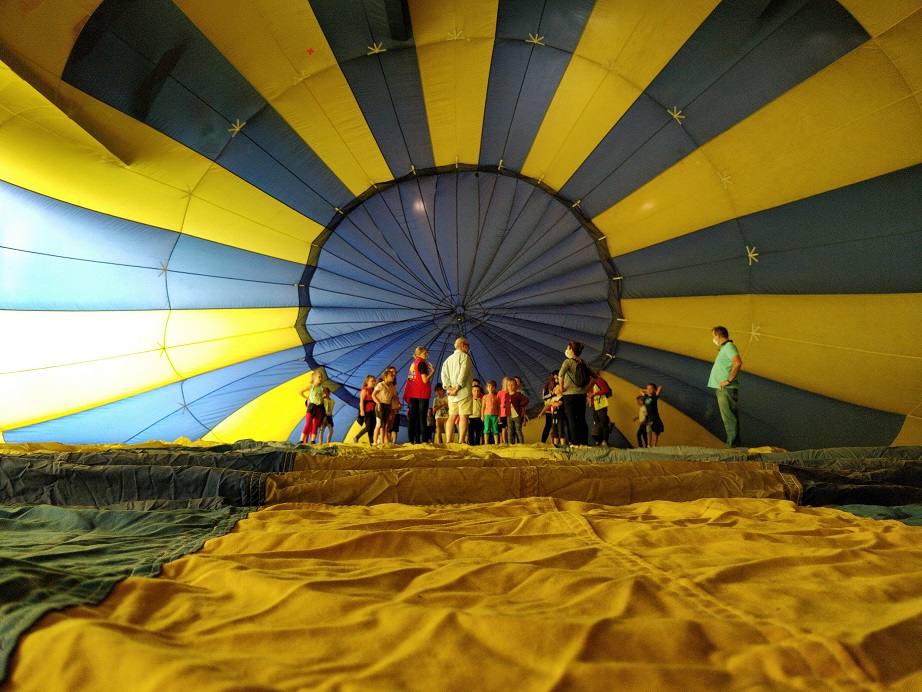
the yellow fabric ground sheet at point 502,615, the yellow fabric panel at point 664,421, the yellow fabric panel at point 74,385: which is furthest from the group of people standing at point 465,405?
the yellow fabric ground sheet at point 502,615

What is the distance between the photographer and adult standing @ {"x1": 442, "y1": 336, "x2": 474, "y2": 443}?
645cm

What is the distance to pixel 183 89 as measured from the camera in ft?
14.8

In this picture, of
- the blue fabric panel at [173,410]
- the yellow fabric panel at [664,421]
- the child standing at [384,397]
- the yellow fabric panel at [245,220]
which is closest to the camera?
the yellow fabric panel at [245,220]

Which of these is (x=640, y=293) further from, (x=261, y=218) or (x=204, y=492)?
(x=204, y=492)

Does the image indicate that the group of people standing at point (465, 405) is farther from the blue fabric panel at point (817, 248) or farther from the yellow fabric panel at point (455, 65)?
the yellow fabric panel at point (455, 65)

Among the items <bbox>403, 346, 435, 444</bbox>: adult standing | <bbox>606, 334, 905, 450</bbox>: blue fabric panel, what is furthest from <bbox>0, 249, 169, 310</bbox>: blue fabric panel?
<bbox>606, 334, 905, 450</bbox>: blue fabric panel

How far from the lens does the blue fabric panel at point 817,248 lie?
4637mm

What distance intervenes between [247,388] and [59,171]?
314 cm

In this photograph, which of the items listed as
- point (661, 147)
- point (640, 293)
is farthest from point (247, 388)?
point (661, 147)

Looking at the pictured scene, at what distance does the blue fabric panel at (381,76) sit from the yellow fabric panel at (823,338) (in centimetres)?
296

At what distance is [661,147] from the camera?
17.2ft

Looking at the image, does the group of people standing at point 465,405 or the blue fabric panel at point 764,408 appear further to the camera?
the group of people standing at point 465,405

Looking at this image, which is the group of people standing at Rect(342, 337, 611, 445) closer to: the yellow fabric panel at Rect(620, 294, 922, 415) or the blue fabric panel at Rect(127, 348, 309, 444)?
the blue fabric panel at Rect(127, 348, 309, 444)

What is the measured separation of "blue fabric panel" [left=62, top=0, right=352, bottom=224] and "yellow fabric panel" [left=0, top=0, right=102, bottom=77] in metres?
0.06
